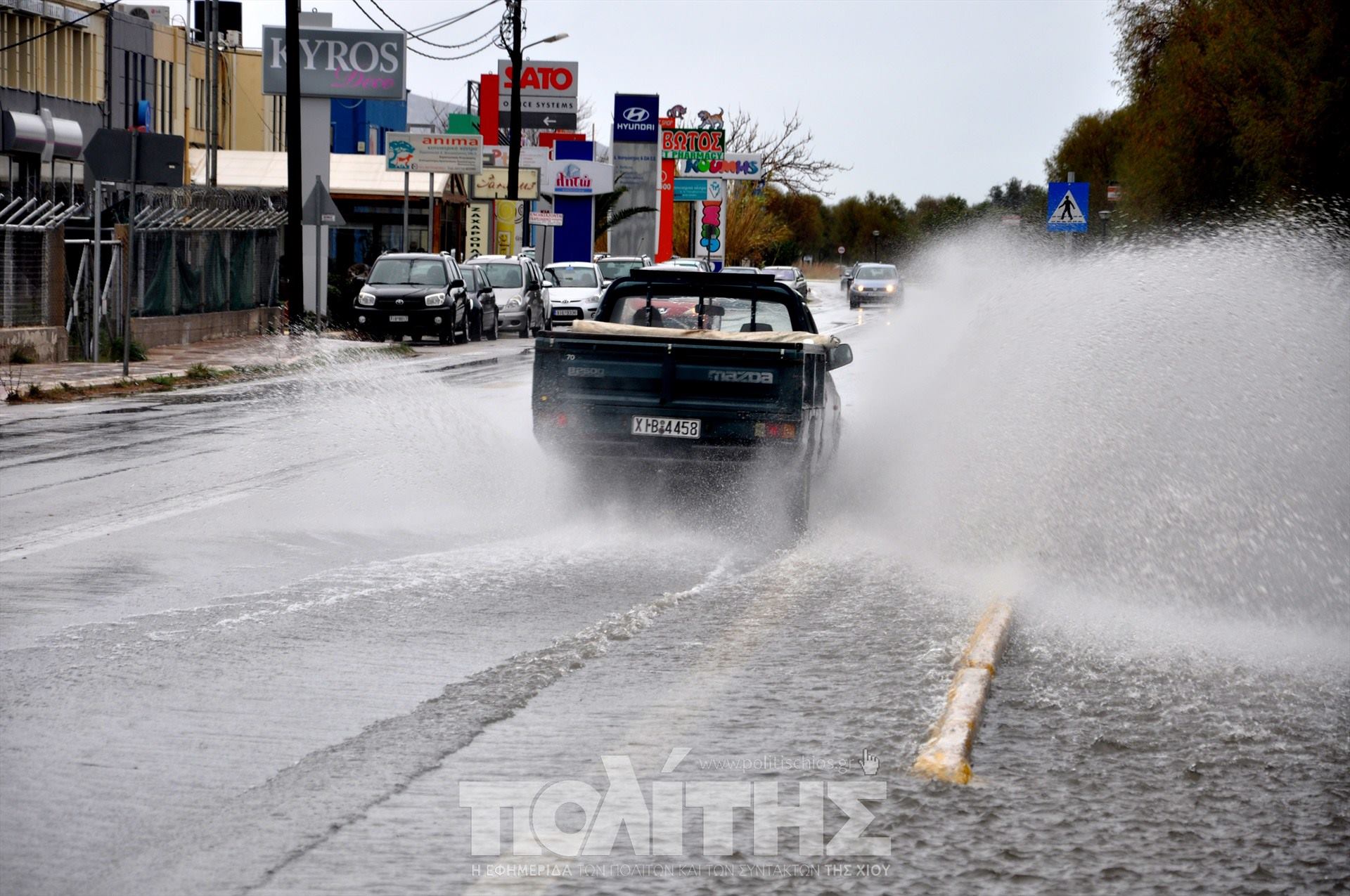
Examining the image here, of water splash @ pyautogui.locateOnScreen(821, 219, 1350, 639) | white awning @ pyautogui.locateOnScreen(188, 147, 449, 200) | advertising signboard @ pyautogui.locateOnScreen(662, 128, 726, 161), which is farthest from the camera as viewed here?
advertising signboard @ pyautogui.locateOnScreen(662, 128, 726, 161)

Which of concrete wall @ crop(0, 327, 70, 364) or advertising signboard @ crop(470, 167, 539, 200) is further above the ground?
advertising signboard @ crop(470, 167, 539, 200)

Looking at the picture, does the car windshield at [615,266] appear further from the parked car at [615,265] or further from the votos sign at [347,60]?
the votos sign at [347,60]

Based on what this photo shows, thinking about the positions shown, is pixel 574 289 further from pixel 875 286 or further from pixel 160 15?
pixel 160 15

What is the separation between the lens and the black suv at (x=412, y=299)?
36.5 metres

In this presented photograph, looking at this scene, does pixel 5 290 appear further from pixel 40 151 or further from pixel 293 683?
pixel 40 151

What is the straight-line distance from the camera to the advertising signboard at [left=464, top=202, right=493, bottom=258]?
6381 cm

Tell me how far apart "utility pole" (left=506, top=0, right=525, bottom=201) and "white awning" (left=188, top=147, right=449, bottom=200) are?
5.01m

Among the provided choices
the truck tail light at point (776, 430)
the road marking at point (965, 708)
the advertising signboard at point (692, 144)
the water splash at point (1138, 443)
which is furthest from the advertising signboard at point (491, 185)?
the road marking at point (965, 708)

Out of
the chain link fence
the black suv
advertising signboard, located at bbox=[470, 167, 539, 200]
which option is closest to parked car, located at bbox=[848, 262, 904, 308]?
advertising signboard, located at bbox=[470, 167, 539, 200]

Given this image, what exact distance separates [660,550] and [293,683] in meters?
4.08

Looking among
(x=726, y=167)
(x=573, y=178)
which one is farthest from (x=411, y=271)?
(x=726, y=167)

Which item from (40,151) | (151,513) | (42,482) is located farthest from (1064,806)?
(40,151)

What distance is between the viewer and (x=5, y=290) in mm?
24859

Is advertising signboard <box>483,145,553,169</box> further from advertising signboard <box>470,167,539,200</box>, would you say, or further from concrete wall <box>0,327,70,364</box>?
concrete wall <box>0,327,70,364</box>
